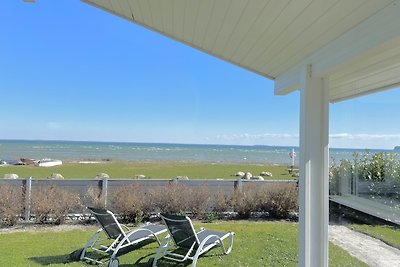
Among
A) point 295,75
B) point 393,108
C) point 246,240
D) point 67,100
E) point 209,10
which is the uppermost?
point 67,100

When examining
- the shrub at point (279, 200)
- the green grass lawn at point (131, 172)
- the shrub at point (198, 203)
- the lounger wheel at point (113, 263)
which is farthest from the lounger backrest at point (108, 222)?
the green grass lawn at point (131, 172)

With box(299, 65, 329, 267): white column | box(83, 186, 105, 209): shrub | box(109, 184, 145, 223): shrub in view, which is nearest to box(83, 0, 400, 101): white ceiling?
box(299, 65, 329, 267): white column

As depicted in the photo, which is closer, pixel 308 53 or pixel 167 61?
pixel 308 53

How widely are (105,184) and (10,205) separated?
1.69 m

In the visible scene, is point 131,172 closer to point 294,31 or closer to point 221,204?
point 221,204

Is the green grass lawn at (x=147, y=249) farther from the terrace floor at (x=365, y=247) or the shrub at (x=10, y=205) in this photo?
the terrace floor at (x=365, y=247)

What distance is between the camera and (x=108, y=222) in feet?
14.9

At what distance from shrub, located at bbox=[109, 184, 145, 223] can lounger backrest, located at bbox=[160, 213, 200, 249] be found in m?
2.45

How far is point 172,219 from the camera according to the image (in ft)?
14.0

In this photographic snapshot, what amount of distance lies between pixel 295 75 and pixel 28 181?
5713mm

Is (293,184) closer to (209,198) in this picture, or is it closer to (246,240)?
(209,198)

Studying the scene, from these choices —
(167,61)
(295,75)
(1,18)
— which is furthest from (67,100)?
(295,75)

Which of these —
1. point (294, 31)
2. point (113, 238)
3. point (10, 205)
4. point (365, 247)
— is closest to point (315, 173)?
point (365, 247)

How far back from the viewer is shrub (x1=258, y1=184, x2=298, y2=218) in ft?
23.1
